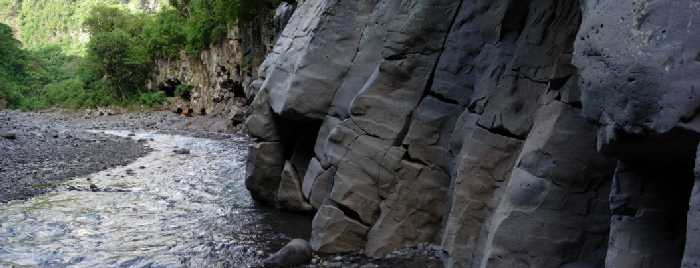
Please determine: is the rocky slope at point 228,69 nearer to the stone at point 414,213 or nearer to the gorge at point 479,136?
the gorge at point 479,136

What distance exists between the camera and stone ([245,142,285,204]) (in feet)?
44.5

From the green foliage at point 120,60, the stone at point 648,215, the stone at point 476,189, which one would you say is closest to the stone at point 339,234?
the stone at point 476,189

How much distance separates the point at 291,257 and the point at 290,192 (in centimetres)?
380

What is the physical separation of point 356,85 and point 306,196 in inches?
102

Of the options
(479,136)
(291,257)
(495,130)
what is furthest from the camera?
(291,257)

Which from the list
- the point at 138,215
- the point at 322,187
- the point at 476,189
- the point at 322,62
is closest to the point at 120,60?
the point at 138,215

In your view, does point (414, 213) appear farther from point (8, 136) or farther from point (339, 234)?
point (8, 136)

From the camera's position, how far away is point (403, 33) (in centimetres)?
1001

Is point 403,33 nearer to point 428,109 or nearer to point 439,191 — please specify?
point 428,109

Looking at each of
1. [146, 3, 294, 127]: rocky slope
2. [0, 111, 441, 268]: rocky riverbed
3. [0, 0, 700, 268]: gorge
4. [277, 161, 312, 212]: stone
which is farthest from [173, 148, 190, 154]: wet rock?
[277, 161, 312, 212]: stone

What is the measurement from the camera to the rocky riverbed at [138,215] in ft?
31.8

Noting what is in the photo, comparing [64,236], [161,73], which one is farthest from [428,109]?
[161,73]

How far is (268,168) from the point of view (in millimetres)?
13578

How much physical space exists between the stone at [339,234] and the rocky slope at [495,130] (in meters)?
0.02
